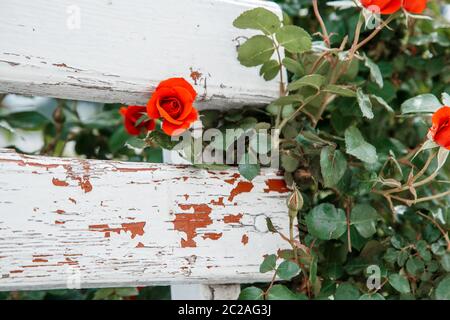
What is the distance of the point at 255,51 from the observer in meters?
0.80

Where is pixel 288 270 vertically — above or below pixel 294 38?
below

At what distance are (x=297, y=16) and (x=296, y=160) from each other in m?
0.49

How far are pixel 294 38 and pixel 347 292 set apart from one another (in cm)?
37

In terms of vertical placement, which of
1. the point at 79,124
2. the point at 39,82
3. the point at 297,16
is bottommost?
the point at 39,82

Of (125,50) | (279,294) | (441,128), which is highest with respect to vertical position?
(125,50)

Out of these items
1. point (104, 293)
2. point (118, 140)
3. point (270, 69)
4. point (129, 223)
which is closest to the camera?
point (129, 223)

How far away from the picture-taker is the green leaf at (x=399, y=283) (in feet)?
2.63

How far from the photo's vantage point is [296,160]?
84cm

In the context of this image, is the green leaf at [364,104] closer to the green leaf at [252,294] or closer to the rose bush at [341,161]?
the rose bush at [341,161]

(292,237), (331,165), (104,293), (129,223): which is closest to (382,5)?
(331,165)

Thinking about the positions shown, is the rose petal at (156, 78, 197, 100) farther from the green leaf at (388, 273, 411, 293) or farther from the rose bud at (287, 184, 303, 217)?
the green leaf at (388, 273, 411, 293)

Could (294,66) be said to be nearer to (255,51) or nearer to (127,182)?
(255,51)
